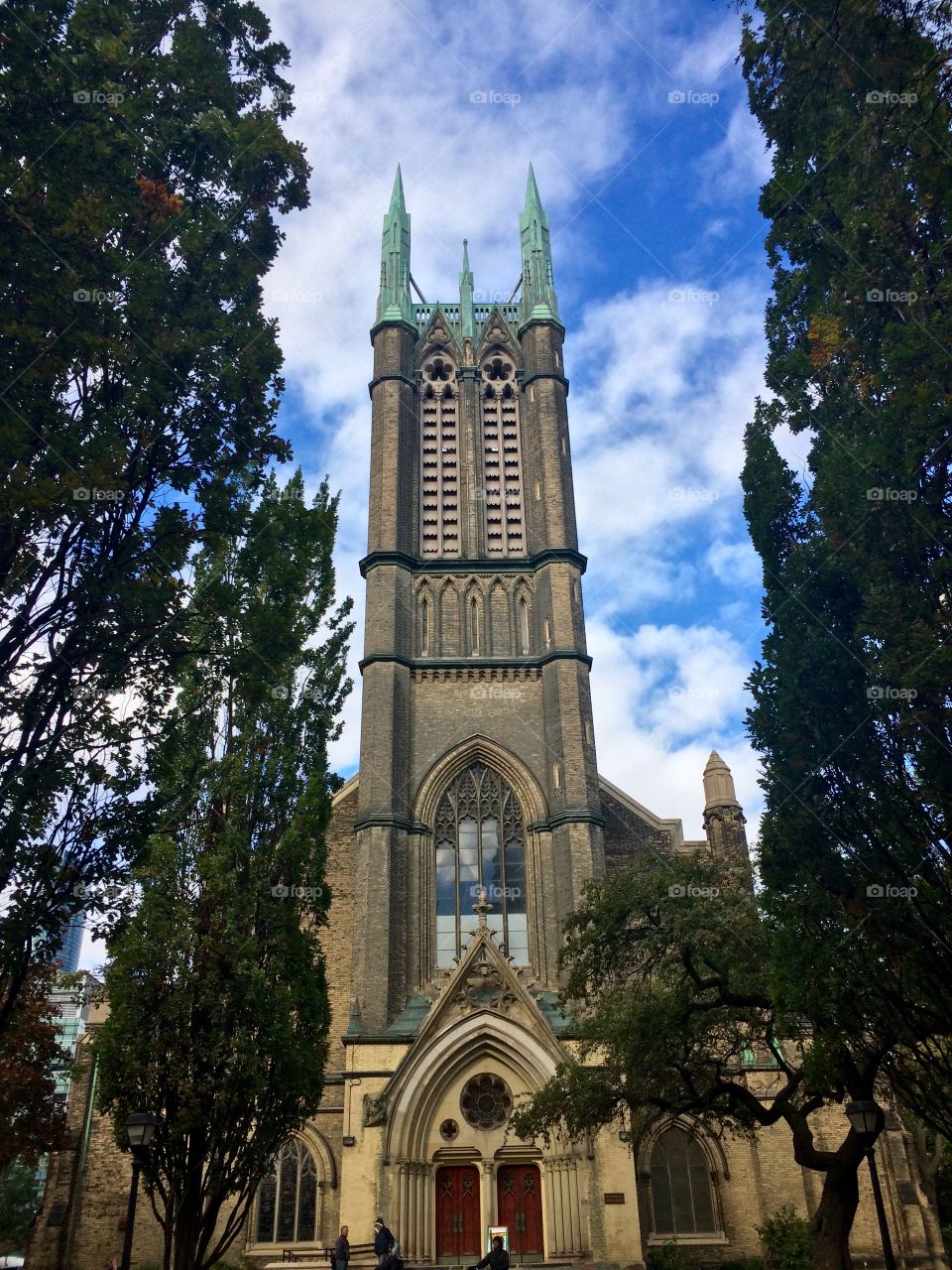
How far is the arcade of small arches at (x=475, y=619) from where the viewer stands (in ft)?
97.9

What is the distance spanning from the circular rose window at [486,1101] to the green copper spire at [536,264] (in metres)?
24.0

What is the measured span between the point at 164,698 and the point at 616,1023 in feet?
31.2

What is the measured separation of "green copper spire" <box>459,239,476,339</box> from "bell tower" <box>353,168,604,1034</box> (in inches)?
4.4

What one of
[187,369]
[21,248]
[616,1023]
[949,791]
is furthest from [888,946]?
[21,248]

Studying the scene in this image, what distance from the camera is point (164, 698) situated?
11.0 m

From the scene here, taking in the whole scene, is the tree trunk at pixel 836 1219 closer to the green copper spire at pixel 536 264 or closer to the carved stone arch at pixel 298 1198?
the carved stone arch at pixel 298 1198

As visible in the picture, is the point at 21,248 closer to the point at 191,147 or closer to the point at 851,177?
the point at 191,147

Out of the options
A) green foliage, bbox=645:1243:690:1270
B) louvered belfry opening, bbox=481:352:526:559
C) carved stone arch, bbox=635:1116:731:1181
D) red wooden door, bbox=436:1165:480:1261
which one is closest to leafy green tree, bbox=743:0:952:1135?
green foliage, bbox=645:1243:690:1270

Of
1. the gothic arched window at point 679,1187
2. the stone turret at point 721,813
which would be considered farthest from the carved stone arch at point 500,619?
the gothic arched window at point 679,1187

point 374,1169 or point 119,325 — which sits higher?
point 119,325

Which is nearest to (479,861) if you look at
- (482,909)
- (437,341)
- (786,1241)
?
(482,909)

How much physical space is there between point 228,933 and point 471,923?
1160 centimetres

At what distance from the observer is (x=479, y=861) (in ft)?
87.0

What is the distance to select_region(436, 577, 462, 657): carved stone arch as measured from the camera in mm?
29797
